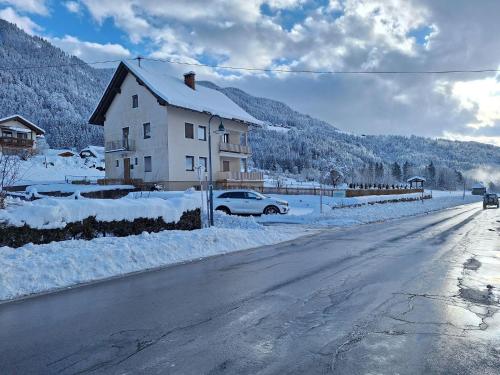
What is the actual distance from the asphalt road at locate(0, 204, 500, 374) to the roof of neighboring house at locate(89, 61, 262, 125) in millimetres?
29694

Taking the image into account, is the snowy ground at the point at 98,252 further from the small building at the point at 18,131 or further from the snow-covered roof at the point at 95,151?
the snow-covered roof at the point at 95,151

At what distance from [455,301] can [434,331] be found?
1.65 metres

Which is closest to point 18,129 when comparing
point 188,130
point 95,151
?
point 95,151

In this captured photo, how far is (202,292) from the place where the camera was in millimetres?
7297

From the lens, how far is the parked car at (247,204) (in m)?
25.1

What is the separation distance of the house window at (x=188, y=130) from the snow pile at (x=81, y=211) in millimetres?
24899

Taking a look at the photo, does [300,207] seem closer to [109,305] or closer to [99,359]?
[109,305]

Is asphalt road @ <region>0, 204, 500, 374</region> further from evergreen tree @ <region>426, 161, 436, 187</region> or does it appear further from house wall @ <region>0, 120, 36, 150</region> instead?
evergreen tree @ <region>426, 161, 436, 187</region>

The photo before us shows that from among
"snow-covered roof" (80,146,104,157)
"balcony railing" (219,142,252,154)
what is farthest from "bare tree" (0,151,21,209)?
"snow-covered roof" (80,146,104,157)

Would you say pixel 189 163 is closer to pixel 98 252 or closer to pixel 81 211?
pixel 81 211

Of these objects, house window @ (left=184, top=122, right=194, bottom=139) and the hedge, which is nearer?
the hedge

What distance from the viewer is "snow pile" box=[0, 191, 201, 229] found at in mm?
10250

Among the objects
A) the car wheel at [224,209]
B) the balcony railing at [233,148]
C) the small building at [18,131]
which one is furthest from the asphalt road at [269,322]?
the small building at [18,131]

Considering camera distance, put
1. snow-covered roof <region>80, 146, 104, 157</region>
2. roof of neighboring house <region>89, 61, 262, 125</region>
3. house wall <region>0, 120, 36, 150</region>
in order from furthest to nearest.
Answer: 1. snow-covered roof <region>80, 146, 104, 157</region>
2. house wall <region>0, 120, 36, 150</region>
3. roof of neighboring house <region>89, 61, 262, 125</region>
